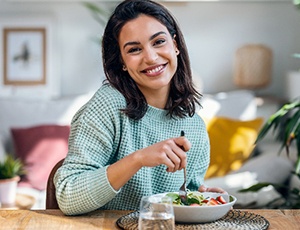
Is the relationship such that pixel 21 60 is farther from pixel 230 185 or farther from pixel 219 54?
pixel 230 185

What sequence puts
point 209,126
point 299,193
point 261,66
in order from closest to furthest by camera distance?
point 299,193 < point 209,126 < point 261,66

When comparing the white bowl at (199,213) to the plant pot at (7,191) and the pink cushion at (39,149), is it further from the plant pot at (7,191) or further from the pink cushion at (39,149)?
the pink cushion at (39,149)

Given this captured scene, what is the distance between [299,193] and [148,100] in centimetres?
116

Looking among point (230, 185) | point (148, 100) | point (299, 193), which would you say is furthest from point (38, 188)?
point (148, 100)

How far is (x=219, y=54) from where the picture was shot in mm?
4816

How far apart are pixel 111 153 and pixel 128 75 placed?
0.26 metres

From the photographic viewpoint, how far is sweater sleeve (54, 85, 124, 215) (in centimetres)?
175

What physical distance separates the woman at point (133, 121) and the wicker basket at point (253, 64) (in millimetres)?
2561

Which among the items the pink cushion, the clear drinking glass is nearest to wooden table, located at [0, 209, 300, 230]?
the clear drinking glass

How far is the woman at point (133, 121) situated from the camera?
176 centimetres

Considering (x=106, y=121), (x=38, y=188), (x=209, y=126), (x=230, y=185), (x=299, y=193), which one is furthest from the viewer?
(x=209, y=126)

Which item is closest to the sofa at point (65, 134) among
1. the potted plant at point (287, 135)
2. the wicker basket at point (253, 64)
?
the wicker basket at point (253, 64)

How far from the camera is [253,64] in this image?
185 inches

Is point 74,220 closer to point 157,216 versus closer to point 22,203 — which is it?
point 157,216
